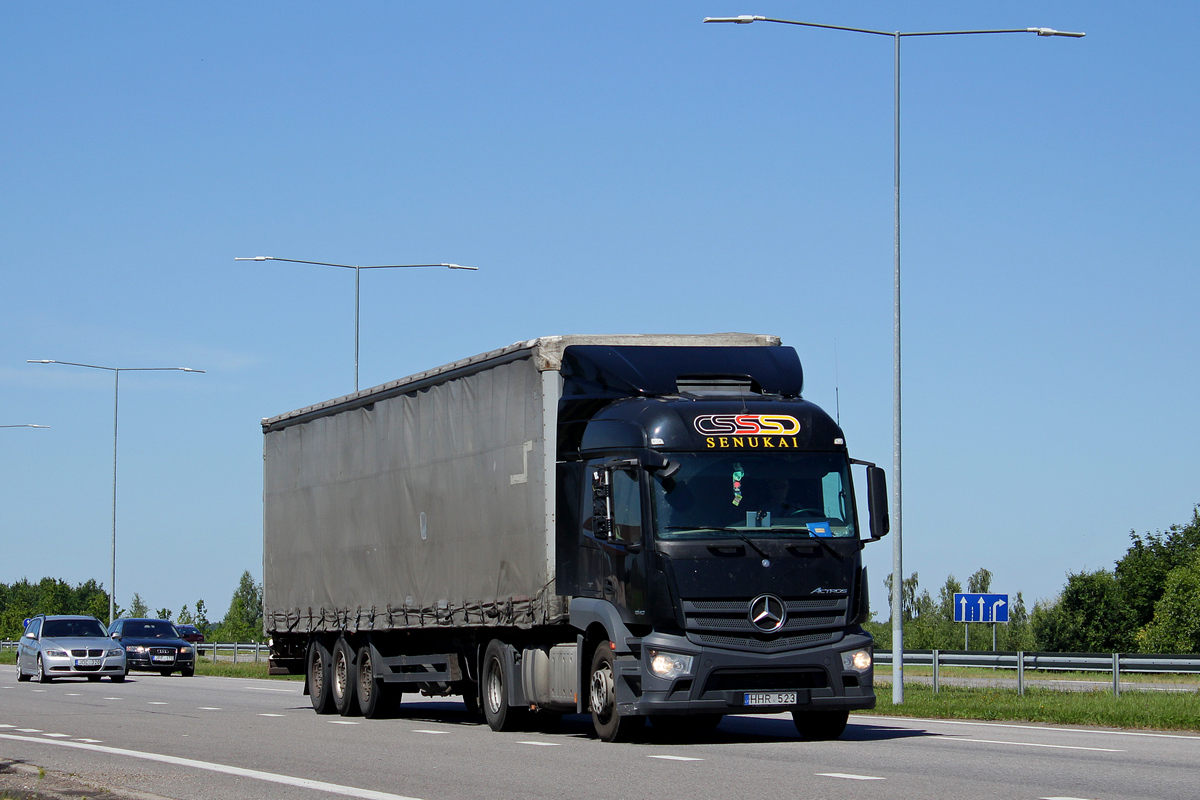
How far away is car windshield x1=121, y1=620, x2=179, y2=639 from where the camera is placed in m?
46.6

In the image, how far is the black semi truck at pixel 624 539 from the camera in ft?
51.0

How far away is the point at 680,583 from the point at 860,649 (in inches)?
78.2

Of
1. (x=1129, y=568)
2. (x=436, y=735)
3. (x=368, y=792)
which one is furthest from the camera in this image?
(x=1129, y=568)

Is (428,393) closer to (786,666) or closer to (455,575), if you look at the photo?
(455,575)

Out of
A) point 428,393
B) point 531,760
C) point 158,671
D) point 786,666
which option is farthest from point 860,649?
point 158,671

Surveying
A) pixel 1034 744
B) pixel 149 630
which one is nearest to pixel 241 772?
pixel 1034 744

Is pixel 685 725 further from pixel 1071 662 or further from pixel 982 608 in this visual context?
pixel 1071 662

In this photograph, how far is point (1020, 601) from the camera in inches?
5315

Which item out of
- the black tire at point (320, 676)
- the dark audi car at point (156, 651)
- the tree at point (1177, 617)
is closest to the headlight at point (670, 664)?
the black tire at point (320, 676)

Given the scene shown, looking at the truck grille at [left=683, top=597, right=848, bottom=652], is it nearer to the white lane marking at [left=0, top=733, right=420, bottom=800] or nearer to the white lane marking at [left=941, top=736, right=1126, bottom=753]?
the white lane marking at [left=941, top=736, right=1126, bottom=753]

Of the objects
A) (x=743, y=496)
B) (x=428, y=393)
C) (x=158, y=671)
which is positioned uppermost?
(x=428, y=393)

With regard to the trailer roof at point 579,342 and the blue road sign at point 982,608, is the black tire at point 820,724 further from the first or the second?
the blue road sign at point 982,608

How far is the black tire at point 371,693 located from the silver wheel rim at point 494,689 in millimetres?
3061

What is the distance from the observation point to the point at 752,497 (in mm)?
15875
